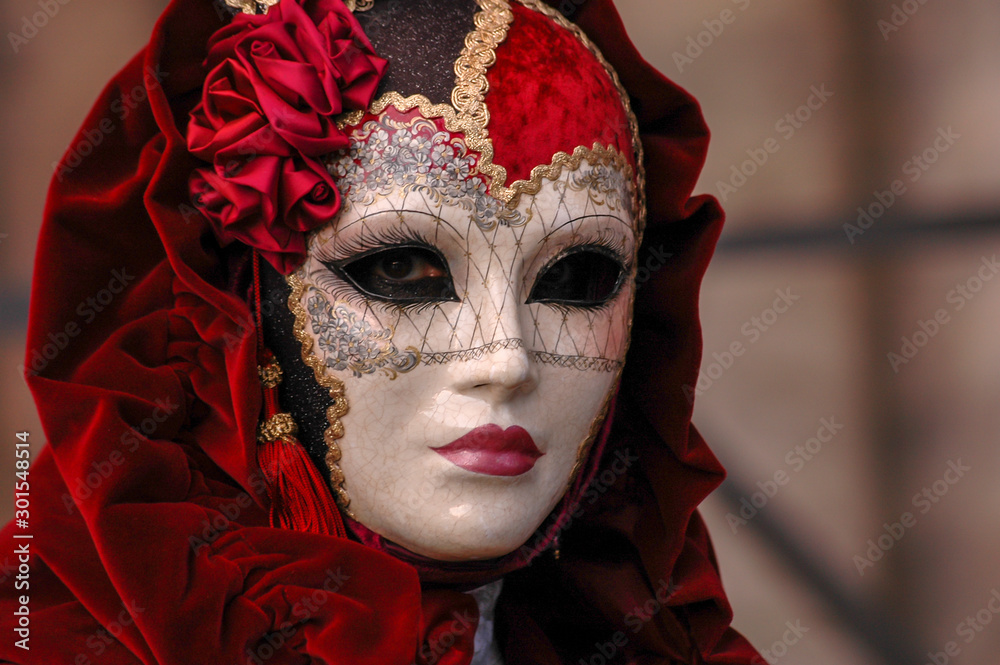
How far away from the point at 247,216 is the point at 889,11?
163 cm

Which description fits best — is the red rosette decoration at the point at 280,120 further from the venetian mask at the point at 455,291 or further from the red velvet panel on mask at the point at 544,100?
the red velvet panel on mask at the point at 544,100

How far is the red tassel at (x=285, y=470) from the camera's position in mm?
1152

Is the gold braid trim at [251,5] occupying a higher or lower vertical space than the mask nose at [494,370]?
higher

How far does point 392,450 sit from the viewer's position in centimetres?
112

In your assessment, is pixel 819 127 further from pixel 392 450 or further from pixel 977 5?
pixel 392 450

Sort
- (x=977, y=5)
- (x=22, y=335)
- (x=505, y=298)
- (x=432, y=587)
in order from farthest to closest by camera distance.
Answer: (x=977, y=5)
(x=22, y=335)
(x=432, y=587)
(x=505, y=298)

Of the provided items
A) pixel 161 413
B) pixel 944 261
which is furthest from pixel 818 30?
pixel 161 413

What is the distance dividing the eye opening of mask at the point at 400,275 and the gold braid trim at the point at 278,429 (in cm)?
19

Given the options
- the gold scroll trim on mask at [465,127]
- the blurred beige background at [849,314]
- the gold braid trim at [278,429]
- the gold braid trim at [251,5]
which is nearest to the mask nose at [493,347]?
the gold scroll trim on mask at [465,127]

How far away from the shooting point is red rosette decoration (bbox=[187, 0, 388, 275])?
3.55 ft

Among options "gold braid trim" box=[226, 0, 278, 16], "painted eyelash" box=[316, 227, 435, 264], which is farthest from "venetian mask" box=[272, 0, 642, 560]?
"gold braid trim" box=[226, 0, 278, 16]

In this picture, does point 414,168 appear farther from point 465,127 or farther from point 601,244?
point 601,244

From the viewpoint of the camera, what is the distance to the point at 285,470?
1.15 meters

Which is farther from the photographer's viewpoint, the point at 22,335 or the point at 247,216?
the point at 22,335
